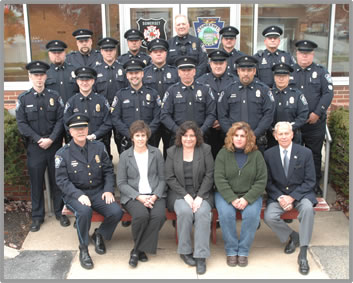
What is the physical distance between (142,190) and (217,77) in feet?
6.16

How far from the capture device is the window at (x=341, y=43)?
306 inches

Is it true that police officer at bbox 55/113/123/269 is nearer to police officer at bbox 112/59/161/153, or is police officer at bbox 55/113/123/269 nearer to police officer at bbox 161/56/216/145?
police officer at bbox 112/59/161/153

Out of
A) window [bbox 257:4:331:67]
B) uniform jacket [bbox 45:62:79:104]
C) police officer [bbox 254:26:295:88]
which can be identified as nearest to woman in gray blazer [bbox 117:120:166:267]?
uniform jacket [bbox 45:62:79:104]

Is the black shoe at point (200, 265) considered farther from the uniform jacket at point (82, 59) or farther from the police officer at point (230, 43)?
the uniform jacket at point (82, 59)

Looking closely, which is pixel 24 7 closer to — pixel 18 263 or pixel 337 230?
pixel 18 263

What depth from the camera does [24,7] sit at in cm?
762

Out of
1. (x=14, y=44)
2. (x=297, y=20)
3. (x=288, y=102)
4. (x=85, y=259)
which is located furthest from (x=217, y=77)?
(x=14, y=44)

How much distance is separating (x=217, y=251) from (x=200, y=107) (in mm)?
1747

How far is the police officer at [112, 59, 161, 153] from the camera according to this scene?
535 centimetres

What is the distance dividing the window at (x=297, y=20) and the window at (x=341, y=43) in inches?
7.1

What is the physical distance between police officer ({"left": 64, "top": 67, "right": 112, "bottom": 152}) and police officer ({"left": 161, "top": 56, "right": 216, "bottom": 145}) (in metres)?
0.74

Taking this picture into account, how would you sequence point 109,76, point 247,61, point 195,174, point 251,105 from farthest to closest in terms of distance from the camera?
point 109,76
point 251,105
point 247,61
point 195,174

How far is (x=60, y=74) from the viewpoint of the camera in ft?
19.2

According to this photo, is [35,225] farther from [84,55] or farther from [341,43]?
[341,43]
